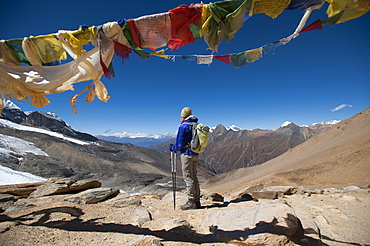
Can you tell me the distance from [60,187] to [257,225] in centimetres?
710

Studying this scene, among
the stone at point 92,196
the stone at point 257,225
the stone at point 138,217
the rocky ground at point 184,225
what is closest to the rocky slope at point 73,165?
the stone at point 92,196

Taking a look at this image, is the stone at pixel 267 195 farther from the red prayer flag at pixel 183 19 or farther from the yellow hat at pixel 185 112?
the red prayer flag at pixel 183 19

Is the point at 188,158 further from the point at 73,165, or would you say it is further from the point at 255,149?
the point at 255,149

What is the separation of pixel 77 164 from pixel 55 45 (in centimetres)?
3820

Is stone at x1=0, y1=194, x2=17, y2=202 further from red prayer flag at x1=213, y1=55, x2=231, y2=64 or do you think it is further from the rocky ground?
red prayer flag at x1=213, y1=55, x2=231, y2=64

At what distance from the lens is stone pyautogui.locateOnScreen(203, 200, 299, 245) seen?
2.94 m

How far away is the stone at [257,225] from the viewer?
2.94 meters

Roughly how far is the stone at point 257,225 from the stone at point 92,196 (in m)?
4.02

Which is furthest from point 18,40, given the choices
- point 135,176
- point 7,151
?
point 7,151

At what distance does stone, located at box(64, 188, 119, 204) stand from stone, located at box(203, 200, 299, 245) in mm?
4023

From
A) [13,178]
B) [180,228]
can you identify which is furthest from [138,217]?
[13,178]

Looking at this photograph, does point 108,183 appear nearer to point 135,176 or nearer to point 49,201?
point 135,176

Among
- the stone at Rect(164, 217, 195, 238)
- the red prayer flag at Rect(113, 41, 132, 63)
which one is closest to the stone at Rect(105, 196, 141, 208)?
the stone at Rect(164, 217, 195, 238)

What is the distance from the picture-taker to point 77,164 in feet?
122
